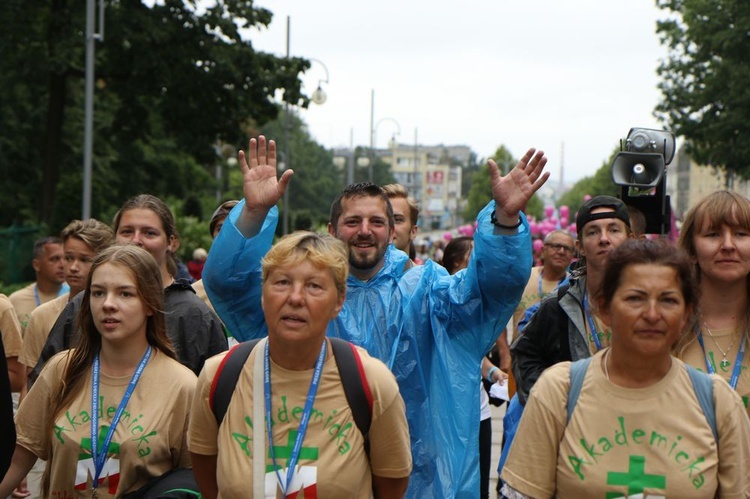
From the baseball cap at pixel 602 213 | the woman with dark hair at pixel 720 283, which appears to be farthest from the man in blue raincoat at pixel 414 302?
the baseball cap at pixel 602 213

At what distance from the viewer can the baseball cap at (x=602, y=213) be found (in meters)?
5.38

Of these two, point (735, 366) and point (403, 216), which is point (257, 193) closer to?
point (735, 366)

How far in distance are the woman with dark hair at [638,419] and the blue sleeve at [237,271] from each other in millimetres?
Result: 1488

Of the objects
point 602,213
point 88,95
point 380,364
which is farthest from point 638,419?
point 88,95

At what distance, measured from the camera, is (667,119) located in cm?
3656

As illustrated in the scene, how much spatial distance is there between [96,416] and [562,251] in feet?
18.3

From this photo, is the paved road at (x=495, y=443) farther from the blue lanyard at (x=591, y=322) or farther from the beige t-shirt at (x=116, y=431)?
the beige t-shirt at (x=116, y=431)

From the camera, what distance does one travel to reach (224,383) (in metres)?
3.70

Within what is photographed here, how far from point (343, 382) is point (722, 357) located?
1.46 metres

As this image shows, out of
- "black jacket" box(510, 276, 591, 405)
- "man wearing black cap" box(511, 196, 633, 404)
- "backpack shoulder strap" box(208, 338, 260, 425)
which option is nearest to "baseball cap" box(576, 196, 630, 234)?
"man wearing black cap" box(511, 196, 633, 404)

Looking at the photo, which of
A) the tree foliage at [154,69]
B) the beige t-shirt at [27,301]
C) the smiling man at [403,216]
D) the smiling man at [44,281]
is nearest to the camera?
the smiling man at [403,216]

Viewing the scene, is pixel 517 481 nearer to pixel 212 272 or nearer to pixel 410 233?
pixel 212 272

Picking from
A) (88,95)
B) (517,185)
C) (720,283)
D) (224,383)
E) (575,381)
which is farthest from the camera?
(88,95)

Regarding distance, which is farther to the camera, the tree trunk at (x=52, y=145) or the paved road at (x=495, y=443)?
the tree trunk at (x=52, y=145)
